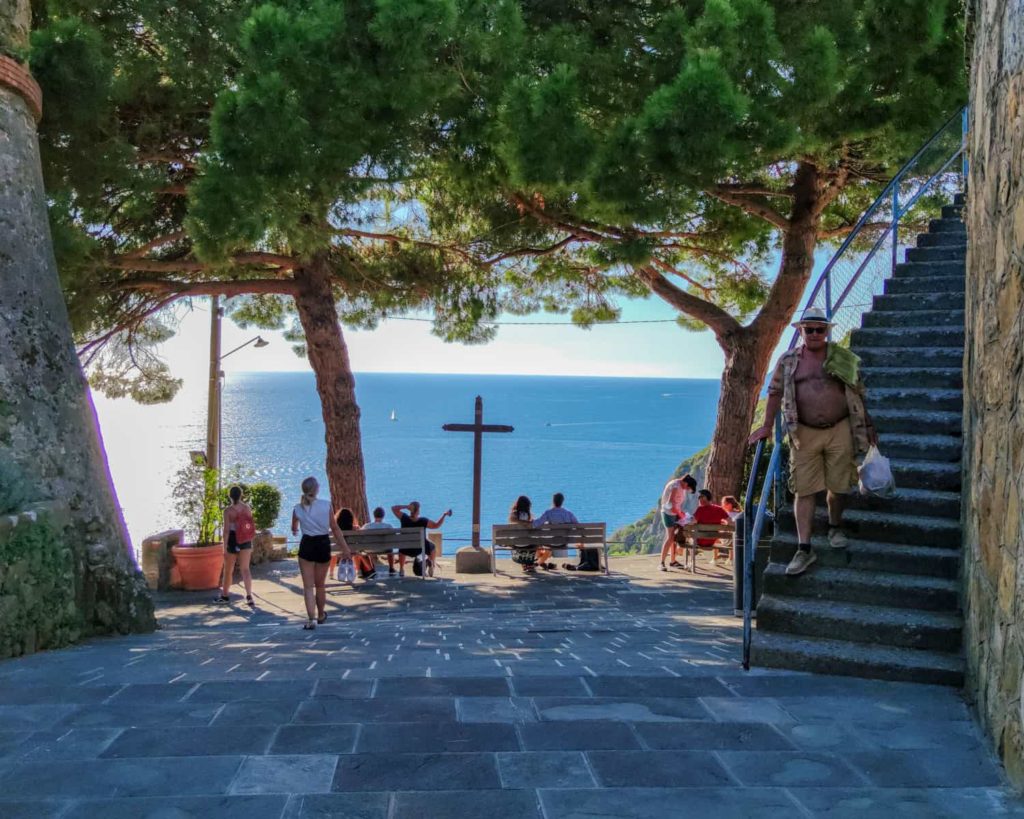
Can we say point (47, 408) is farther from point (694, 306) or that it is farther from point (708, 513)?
point (694, 306)

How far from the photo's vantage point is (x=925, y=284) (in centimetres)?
850

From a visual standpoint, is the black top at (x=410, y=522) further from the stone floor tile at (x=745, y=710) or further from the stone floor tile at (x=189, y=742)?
the stone floor tile at (x=189, y=742)

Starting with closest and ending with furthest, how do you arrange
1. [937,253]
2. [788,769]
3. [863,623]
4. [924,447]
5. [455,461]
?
[788,769]
[863,623]
[924,447]
[937,253]
[455,461]

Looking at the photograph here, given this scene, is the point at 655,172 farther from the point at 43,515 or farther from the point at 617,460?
the point at 617,460

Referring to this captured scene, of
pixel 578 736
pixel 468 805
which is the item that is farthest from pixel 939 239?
pixel 468 805

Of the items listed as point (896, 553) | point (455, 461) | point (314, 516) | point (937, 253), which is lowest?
point (455, 461)

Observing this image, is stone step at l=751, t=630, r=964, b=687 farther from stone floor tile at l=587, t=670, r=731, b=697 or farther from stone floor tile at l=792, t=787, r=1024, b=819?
stone floor tile at l=792, t=787, r=1024, b=819

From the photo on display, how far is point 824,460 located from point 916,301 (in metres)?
2.98

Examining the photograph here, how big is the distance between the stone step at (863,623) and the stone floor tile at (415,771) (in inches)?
90.1

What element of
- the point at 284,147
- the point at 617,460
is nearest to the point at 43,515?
the point at 284,147

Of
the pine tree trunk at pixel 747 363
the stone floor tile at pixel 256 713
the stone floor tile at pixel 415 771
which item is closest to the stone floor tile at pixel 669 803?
the stone floor tile at pixel 415 771

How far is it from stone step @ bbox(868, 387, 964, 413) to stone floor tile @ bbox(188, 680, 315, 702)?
4480 millimetres

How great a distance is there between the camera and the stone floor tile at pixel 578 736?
3902mm

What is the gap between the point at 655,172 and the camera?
10656mm
